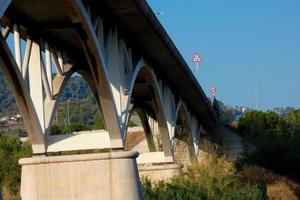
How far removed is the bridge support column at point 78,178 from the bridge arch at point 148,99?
2.64 metres

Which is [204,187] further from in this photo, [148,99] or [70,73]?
[148,99]

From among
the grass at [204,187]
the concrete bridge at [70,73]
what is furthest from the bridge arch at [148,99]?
the grass at [204,187]

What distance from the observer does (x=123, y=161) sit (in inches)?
795

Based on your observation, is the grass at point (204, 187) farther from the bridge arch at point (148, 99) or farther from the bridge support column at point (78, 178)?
the bridge support column at point (78, 178)

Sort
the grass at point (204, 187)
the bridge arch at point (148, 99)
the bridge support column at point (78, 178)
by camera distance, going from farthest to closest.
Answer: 1. the grass at point (204, 187)
2. the bridge arch at point (148, 99)
3. the bridge support column at point (78, 178)

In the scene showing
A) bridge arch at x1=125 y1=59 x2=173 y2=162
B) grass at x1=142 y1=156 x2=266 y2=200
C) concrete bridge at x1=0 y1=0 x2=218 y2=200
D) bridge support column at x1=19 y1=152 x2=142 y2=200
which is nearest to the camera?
concrete bridge at x1=0 y1=0 x2=218 y2=200

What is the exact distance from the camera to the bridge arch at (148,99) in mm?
26648

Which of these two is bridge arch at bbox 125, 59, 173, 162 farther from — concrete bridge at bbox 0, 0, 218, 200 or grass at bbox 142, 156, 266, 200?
grass at bbox 142, 156, 266, 200

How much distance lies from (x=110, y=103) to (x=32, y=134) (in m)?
2.59

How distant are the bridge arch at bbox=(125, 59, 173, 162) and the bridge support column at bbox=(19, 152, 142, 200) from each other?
264cm

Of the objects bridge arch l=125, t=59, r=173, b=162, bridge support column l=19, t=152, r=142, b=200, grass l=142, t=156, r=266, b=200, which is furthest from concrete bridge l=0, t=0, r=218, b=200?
grass l=142, t=156, r=266, b=200

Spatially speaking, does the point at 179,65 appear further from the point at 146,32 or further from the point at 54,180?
the point at 54,180

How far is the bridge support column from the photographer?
19.9 metres

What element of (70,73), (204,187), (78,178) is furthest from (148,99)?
(78,178)
